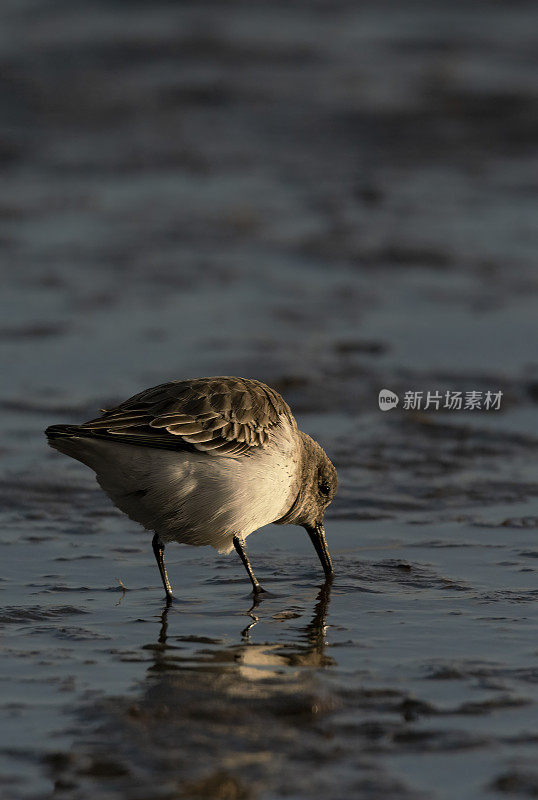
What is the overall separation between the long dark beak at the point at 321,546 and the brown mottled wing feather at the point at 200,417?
744 millimetres

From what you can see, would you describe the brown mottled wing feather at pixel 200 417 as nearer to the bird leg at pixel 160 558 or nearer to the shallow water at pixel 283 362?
the bird leg at pixel 160 558

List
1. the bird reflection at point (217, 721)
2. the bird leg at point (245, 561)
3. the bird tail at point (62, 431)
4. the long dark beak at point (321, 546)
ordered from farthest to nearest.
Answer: the long dark beak at point (321, 546) < the bird leg at point (245, 561) < the bird tail at point (62, 431) < the bird reflection at point (217, 721)

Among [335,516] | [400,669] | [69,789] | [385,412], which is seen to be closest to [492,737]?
[400,669]

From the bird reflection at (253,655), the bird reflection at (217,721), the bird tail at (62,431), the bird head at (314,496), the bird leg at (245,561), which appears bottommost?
the bird reflection at (217,721)

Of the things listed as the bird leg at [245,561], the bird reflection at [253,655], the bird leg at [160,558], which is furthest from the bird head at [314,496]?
the bird reflection at [253,655]

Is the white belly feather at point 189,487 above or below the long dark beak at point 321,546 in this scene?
above

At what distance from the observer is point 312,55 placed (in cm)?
2216

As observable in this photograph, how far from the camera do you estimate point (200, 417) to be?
24.0 ft

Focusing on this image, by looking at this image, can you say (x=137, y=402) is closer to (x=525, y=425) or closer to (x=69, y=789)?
(x=69, y=789)

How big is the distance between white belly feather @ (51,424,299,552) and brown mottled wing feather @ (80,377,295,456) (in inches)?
2.5

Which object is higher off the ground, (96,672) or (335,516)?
(335,516)

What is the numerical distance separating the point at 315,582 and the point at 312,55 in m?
16.3

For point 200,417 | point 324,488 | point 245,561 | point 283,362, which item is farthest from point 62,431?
point 283,362

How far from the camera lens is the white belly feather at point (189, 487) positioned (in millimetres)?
6918
